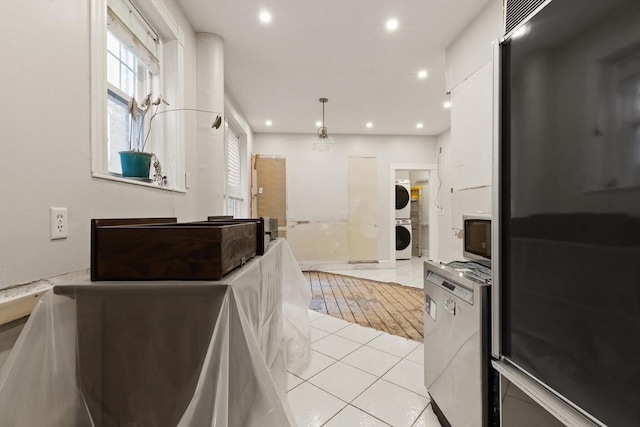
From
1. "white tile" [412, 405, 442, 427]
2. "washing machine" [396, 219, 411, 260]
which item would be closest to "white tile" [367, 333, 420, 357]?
"white tile" [412, 405, 442, 427]

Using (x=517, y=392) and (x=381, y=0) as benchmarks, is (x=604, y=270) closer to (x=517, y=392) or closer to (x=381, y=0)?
(x=517, y=392)

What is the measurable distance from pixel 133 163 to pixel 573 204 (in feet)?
6.28

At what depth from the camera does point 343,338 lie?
8.11ft

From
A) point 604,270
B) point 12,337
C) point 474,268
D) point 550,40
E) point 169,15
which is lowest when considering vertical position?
point 12,337

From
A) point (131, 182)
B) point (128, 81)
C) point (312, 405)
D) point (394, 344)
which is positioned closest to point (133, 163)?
point (131, 182)

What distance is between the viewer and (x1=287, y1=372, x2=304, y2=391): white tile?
5.87 feet

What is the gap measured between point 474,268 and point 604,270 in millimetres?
776

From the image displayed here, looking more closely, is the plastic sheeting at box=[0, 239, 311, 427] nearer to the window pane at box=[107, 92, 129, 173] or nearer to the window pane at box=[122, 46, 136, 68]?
the window pane at box=[107, 92, 129, 173]

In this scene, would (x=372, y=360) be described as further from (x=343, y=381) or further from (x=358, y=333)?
(x=358, y=333)

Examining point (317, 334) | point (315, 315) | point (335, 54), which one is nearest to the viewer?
point (317, 334)

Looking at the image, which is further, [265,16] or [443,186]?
[443,186]

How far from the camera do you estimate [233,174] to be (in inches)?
173

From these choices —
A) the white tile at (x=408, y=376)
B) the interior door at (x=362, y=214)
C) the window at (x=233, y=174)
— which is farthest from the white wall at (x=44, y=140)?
the interior door at (x=362, y=214)

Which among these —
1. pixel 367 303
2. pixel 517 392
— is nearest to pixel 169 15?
pixel 517 392
